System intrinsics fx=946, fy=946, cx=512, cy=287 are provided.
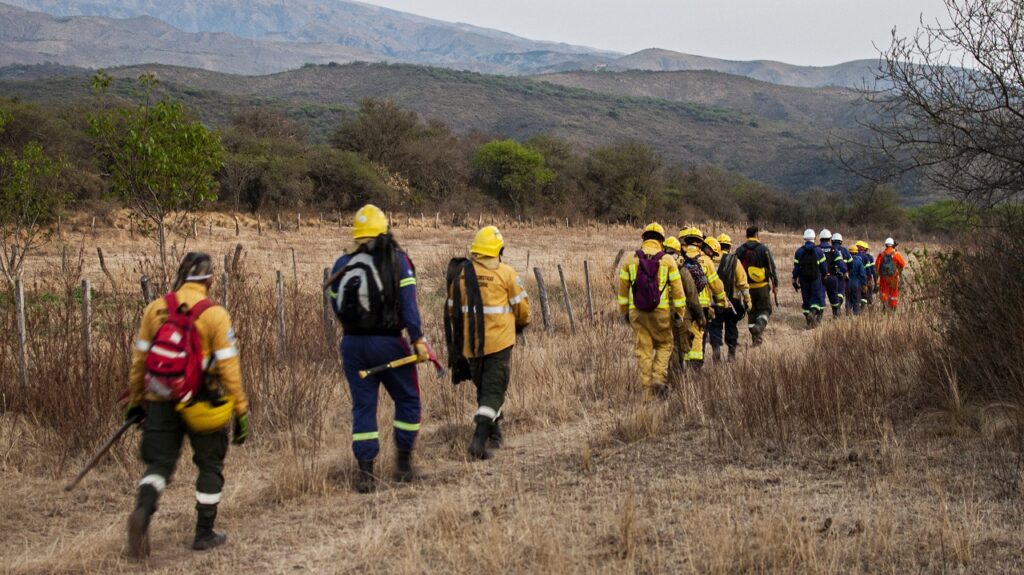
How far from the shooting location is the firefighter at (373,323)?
21.0 feet

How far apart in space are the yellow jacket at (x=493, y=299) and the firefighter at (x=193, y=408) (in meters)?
2.32

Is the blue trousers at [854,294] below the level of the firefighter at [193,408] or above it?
below

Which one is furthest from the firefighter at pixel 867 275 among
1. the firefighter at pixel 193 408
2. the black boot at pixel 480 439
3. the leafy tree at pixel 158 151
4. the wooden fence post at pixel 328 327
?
the firefighter at pixel 193 408

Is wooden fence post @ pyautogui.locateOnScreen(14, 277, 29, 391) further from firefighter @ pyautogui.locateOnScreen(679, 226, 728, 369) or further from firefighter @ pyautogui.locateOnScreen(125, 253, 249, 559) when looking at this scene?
firefighter @ pyautogui.locateOnScreen(679, 226, 728, 369)

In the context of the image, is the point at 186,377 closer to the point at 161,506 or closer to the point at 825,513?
the point at 161,506

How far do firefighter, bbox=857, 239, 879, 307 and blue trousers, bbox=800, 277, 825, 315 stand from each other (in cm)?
262

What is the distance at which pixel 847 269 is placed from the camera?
57.1 ft

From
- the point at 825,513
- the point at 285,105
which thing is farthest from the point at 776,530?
the point at 285,105

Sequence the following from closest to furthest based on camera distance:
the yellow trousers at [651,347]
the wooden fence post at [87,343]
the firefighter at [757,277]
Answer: the wooden fence post at [87,343]
the yellow trousers at [651,347]
the firefighter at [757,277]

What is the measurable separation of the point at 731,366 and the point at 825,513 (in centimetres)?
392

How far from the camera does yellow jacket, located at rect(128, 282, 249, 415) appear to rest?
533 centimetres

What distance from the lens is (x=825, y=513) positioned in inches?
221

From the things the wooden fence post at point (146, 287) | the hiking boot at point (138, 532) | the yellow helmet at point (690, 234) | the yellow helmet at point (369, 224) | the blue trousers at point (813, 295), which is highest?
the yellow helmet at point (369, 224)

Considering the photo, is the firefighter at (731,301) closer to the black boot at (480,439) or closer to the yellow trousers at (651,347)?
the yellow trousers at (651,347)
